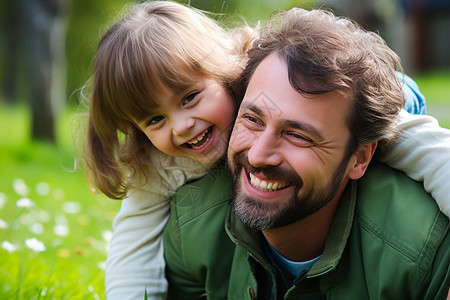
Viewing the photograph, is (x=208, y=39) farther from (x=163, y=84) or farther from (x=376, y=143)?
(x=376, y=143)

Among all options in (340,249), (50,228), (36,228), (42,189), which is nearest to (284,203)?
(340,249)

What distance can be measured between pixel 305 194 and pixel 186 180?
0.78 meters

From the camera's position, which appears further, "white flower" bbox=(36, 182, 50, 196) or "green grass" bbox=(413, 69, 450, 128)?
"green grass" bbox=(413, 69, 450, 128)

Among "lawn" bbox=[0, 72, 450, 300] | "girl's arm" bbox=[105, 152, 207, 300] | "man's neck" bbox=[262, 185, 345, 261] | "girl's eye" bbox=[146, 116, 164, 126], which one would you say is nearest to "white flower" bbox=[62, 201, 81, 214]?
"lawn" bbox=[0, 72, 450, 300]

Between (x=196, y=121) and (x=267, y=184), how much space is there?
540mm

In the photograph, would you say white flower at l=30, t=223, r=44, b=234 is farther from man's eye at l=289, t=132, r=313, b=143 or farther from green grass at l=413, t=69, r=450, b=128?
green grass at l=413, t=69, r=450, b=128

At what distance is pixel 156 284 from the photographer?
318 cm

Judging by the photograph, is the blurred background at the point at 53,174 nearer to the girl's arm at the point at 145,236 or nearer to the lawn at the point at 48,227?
the lawn at the point at 48,227

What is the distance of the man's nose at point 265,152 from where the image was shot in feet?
8.36

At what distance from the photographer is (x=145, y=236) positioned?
10.6ft

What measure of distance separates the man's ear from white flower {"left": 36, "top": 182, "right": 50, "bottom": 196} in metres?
4.19

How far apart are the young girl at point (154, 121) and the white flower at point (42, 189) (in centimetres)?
299

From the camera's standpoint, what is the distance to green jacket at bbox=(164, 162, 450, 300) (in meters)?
2.56

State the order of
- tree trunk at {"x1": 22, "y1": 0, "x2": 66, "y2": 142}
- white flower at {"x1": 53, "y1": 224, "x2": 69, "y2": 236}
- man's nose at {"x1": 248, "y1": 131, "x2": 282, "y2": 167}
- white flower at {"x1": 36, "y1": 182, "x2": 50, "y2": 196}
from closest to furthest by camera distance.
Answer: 1. man's nose at {"x1": 248, "y1": 131, "x2": 282, "y2": 167}
2. white flower at {"x1": 53, "y1": 224, "x2": 69, "y2": 236}
3. white flower at {"x1": 36, "y1": 182, "x2": 50, "y2": 196}
4. tree trunk at {"x1": 22, "y1": 0, "x2": 66, "y2": 142}
